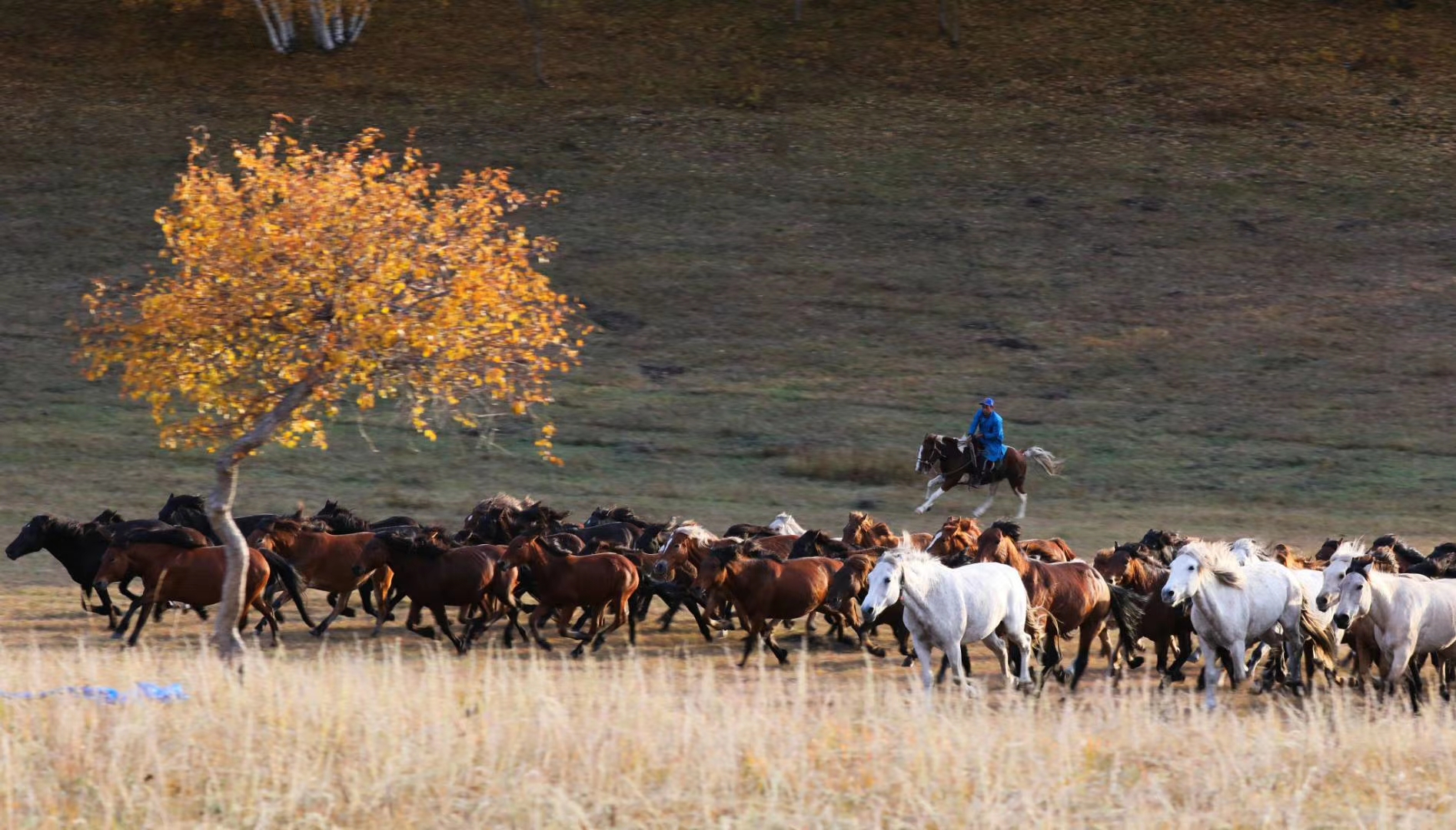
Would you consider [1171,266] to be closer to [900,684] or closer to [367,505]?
[367,505]

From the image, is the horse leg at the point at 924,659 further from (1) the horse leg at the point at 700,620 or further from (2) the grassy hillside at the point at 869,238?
(2) the grassy hillside at the point at 869,238

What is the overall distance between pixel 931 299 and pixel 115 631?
25.0m

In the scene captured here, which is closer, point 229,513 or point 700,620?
point 229,513

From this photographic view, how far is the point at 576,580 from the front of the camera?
621 inches

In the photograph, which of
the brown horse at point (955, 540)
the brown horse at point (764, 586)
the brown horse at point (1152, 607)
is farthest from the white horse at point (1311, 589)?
the brown horse at point (764, 586)

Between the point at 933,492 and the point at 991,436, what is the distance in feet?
4.37

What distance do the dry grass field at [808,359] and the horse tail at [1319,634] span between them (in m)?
0.66

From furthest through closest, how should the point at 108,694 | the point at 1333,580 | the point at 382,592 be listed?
the point at 382,592 → the point at 1333,580 → the point at 108,694

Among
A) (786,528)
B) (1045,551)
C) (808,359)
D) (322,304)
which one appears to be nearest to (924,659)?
(1045,551)

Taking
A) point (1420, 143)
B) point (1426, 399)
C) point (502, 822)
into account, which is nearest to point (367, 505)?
point (502, 822)

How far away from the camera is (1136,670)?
15531mm

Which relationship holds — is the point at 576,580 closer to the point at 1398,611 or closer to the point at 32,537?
the point at 32,537

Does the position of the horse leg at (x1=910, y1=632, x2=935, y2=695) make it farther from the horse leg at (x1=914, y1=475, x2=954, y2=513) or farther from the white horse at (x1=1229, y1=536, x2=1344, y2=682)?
the horse leg at (x1=914, y1=475, x2=954, y2=513)

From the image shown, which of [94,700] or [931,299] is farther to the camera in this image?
[931,299]
